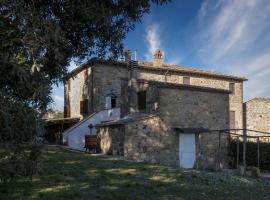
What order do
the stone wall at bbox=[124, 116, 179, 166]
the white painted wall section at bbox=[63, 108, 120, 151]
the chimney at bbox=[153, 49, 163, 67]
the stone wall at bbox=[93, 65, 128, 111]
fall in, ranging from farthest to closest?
the chimney at bbox=[153, 49, 163, 67]
the stone wall at bbox=[93, 65, 128, 111]
the white painted wall section at bbox=[63, 108, 120, 151]
the stone wall at bbox=[124, 116, 179, 166]

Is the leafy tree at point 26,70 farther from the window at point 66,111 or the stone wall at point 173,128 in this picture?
the window at point 66,111

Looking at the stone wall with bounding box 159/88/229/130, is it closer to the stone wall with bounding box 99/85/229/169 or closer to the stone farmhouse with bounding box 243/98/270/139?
the stone wall with bounding box 99/85/229/169

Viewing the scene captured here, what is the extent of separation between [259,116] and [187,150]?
14.1m

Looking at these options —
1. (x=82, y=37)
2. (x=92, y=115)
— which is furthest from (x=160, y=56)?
(x=82, y=37)

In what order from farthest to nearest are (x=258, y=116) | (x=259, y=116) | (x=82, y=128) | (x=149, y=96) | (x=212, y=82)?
1. (x=212, y=82)
2. (x=258, y=116)
3. (x=259, y=116)
4. (x=82, y=128)
5. (x=149, y=96)

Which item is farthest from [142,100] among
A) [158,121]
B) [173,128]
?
[173,128]

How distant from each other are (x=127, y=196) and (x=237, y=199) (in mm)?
2881

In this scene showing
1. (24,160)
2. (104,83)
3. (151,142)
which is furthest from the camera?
(104,83)

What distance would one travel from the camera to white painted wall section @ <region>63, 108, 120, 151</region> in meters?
27.1

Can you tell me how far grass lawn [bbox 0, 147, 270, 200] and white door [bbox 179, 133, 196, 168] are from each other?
406 inches

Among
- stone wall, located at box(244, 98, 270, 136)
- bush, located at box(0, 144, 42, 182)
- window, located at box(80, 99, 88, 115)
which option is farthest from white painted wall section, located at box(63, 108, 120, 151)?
bush, located at box(0, 144, 42, 182)

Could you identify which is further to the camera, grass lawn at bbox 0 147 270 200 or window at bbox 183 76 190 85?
window at bbox 183 76 190 85

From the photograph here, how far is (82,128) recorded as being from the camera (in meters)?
27.7

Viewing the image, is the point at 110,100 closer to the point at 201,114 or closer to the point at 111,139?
the point at 111,139
